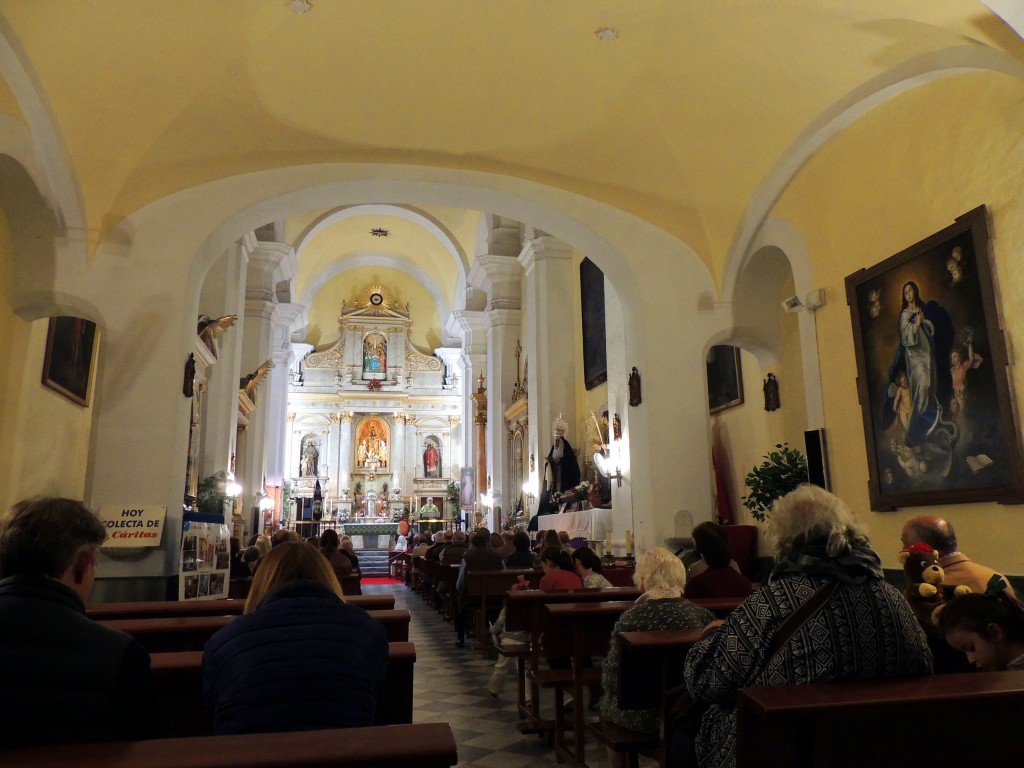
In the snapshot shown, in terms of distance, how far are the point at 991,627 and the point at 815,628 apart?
548 millimetres

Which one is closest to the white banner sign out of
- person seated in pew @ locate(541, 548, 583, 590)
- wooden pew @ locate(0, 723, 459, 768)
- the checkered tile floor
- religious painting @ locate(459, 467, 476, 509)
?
the checkered tile floor

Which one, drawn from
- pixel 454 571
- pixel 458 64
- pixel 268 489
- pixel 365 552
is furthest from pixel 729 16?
pixel 365 552

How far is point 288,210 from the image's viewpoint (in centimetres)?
797

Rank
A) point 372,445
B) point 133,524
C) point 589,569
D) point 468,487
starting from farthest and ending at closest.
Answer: point 372,445
point 468,487
point 133,524
point 589,569

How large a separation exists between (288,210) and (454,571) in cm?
431

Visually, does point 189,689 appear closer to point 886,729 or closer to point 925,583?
point 886,729

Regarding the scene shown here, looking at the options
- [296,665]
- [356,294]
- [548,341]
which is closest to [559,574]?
[296,665]

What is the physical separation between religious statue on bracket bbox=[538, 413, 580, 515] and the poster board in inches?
250

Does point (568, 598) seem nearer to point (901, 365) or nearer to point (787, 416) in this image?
point (901, 365)

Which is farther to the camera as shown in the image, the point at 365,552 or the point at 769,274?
the point at 365,552

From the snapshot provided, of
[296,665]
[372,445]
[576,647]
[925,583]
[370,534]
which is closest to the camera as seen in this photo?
[296,665]

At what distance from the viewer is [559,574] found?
5453 mm

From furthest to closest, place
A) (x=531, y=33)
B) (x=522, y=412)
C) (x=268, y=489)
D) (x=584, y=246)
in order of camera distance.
Result: (x=268, y=489) → (x=522, y=412) → (x=584, y=246) → (x=531, y=33)

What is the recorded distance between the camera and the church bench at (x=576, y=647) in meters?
3.77
